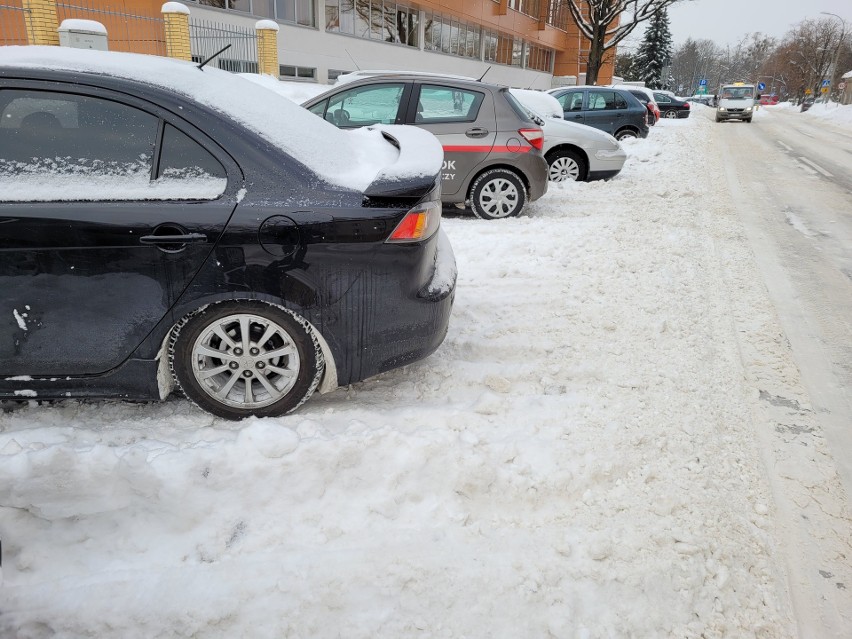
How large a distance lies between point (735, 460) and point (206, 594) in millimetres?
2448

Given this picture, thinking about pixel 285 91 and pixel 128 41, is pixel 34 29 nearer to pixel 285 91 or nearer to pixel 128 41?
pixel 128 41

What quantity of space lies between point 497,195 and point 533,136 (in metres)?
0.82

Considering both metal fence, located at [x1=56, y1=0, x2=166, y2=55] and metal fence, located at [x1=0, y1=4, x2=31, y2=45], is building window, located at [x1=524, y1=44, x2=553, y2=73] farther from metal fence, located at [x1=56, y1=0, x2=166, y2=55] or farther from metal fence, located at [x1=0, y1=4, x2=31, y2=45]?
metal fence, located at [x1=0, y1=4, x2=31, y2=45]

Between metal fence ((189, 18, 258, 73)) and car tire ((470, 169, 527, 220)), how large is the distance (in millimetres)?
10924

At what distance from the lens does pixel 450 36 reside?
31203 mm

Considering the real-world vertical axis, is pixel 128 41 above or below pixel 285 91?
above

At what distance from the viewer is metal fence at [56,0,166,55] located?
14.1 meters

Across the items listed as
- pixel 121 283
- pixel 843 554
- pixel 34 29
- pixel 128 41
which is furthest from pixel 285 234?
pixel 128 41

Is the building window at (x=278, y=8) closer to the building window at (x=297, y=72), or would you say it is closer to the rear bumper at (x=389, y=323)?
the building window at (x=297, y=72)

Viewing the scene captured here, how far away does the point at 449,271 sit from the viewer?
3568 mm

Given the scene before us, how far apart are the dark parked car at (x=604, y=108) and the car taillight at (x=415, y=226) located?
1294 cm

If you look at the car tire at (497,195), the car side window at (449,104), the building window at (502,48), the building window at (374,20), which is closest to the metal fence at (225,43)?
the building window at (374,20)

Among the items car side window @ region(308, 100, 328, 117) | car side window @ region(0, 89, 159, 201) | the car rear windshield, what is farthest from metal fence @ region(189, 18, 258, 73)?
car side window @ region(0, 89, 159, 201)

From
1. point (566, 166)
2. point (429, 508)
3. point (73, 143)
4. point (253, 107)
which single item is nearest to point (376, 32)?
point (566, 166)
